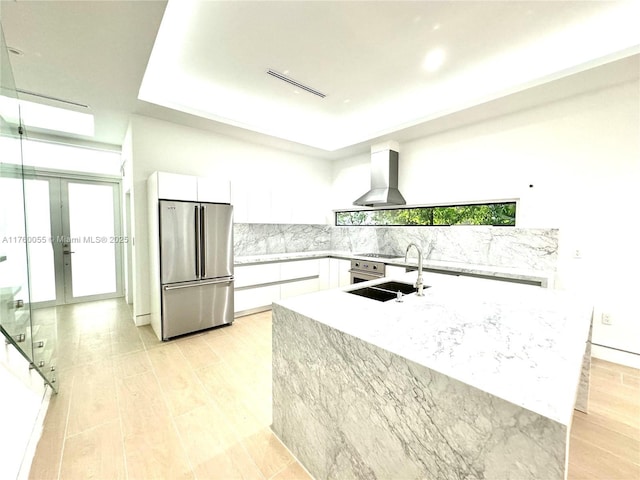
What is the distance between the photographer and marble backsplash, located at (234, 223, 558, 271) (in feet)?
10.7

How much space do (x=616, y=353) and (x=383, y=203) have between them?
10.2 ft

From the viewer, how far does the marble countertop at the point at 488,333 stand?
2.81 ft

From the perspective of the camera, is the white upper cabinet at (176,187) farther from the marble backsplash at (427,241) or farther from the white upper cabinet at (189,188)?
the marble backsplash at (427,241)

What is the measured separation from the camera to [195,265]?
341 centimetres

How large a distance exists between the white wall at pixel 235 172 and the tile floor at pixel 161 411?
1066 mm

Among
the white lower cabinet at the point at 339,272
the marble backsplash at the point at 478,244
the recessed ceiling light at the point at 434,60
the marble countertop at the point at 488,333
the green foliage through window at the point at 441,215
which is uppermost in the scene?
the recessed ceiling light at the point at 434,60

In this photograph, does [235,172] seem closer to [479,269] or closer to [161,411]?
[161,411]

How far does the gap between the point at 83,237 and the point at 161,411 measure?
4.15 metres

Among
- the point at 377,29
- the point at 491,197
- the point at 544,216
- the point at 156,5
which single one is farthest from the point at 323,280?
the point at 156,5

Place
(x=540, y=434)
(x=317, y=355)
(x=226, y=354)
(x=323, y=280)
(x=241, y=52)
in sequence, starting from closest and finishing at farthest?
(x=540, y=434)
(x=317, y=355)
(x=241, y=52)
(x=226, y=354)
(x=323, y=280)

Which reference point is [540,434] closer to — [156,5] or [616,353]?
[156,5]

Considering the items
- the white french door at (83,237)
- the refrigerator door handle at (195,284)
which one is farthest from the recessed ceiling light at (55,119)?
Answer: the refrigerator door handle at (195,284)

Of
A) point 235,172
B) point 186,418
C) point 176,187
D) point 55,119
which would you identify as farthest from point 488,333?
point 55,119

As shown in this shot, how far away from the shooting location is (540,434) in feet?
2.41
